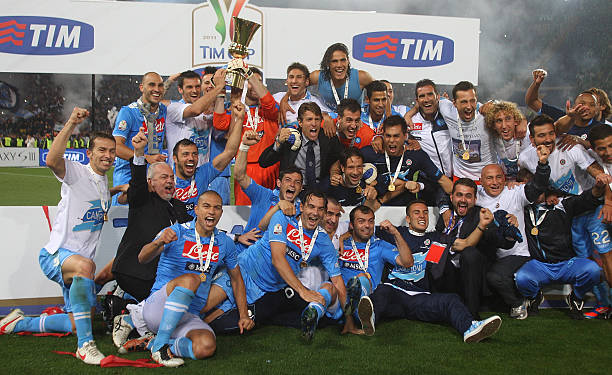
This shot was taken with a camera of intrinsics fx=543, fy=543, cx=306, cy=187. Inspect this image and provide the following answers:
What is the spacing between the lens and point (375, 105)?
19.1 feet

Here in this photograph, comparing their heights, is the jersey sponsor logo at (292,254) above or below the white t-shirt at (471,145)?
below

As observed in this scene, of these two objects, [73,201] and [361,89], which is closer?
[73,201]

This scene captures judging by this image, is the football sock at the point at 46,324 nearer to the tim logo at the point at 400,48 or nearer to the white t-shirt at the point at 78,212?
the white t-shirt at the point at 78,212

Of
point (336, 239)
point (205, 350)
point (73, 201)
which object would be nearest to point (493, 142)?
point (336, 239)

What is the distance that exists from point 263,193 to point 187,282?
143 cm

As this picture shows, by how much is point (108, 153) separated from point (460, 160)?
140 inches

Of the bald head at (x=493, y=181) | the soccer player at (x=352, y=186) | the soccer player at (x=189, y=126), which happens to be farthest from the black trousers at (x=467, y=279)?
the soccer player at (x=189, y=126)

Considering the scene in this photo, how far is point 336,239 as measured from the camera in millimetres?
4699

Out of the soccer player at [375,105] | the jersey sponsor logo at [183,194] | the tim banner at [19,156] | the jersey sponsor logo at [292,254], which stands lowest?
the jersey sponsor logo at [292,254]

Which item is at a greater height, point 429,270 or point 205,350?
point 429,270

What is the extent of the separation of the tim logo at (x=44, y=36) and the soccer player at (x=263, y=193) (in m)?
3.27

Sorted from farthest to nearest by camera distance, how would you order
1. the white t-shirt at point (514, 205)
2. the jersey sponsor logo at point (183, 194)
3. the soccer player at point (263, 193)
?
the white t-shirt at point (514, 205)
the jersey sponsor logo at point (183, 194)
the soccer player at point (263, 193)

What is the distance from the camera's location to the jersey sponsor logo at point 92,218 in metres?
4.10

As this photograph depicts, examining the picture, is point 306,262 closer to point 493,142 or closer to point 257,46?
point 493,142
